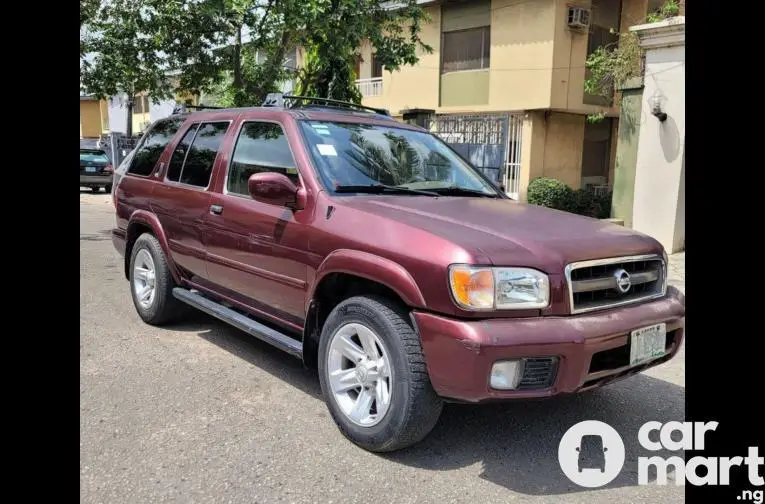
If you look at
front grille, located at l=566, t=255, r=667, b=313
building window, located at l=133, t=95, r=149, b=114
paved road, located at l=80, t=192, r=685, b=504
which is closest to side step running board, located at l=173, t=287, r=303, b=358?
paved road, located at l=80, t=192, r=685, b=504

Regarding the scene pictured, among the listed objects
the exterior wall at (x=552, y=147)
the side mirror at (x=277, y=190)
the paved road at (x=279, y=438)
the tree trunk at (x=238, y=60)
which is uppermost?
the tree trunk at (x=238, y=60)

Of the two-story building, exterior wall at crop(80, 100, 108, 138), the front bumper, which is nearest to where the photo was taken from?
the front bumper

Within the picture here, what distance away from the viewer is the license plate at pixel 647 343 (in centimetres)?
312

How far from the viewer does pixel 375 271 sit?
10.4 feet

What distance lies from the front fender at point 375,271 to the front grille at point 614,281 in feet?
2.44

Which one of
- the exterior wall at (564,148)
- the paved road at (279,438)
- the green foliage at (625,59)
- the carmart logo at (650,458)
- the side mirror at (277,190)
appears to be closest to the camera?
the paved road at (279,438)

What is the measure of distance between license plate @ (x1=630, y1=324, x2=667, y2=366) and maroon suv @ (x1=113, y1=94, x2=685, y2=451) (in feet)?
0.04

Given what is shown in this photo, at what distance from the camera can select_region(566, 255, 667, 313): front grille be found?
3.03 metres

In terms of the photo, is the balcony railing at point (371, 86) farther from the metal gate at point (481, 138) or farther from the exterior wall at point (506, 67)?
the metal gate at point (481, 138)

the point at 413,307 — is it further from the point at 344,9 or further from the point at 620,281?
the point at 344,9

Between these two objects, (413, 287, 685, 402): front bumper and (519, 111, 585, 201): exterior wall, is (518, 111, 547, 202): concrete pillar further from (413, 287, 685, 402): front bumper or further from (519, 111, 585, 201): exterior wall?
(413, 287, 685, 402): front bumper

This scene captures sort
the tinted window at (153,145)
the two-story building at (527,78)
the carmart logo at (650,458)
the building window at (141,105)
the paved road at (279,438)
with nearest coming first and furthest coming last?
the paved road at (279,438) → the carmart logo at (650,458) → the tinted window at (153,145) → the two-story building at (527,78) → the building window at (141,105)

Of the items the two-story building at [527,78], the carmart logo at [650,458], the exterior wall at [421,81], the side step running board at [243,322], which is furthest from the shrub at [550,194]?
the carmart logo at [650,458]

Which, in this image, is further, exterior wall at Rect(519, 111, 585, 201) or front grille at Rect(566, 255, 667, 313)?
exterior wall at Rect(519, 111, 585, 201)
